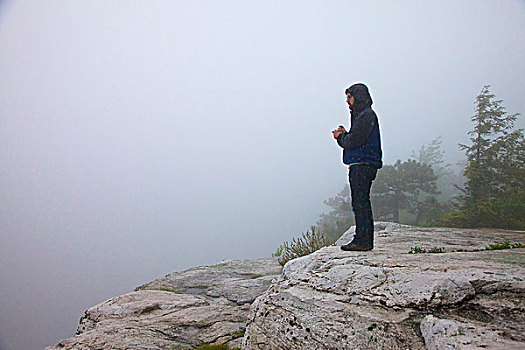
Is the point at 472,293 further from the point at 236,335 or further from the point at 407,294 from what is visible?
the point at 236,335

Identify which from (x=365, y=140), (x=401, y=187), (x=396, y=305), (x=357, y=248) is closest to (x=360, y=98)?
(x=365, y=140)

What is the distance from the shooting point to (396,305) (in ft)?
10.5

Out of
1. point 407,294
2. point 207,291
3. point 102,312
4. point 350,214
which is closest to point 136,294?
point 102,312

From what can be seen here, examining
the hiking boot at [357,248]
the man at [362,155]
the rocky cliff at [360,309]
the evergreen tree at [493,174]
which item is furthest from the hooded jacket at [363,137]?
the evergreen tree at [493,174]

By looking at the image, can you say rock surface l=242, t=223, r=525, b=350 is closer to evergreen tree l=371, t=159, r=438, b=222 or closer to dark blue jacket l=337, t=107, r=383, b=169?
dark blue jacket l=337, t=107, r=383, b=169

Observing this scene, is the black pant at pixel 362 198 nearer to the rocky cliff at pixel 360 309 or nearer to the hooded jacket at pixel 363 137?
the hooded jacket at pixel 363 137

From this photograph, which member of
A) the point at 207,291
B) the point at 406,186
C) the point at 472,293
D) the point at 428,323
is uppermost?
the point at 406,186

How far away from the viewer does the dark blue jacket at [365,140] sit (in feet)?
16.4

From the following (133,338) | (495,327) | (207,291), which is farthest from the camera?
(207,291)

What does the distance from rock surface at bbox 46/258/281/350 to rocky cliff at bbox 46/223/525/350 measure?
21mm

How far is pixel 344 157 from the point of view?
5277 mm

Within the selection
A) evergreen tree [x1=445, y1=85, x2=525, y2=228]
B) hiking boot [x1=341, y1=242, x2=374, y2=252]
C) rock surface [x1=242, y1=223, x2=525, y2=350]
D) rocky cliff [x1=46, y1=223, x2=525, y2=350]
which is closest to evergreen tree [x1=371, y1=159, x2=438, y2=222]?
evergreen tree [x1=445, y1=85, x2=525, y2=228]

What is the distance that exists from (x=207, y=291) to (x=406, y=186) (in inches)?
616

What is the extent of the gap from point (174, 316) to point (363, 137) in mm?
4698
